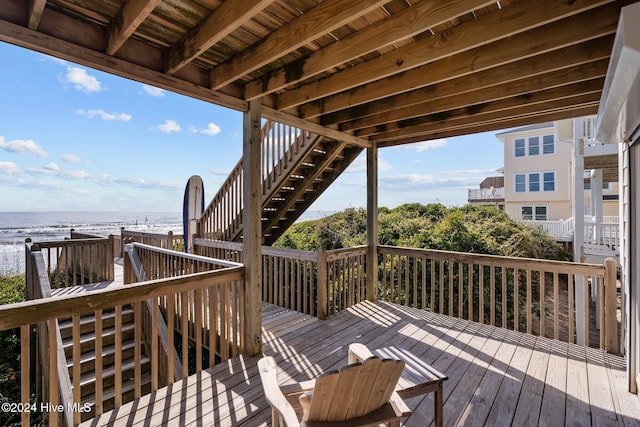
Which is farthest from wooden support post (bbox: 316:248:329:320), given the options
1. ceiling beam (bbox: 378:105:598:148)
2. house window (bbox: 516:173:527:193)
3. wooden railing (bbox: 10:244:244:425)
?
house window (bbox: 516:173:527:193)

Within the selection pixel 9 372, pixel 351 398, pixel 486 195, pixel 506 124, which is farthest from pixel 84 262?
pixel 486 195

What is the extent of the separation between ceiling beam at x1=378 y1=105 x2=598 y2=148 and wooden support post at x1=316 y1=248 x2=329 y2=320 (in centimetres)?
210

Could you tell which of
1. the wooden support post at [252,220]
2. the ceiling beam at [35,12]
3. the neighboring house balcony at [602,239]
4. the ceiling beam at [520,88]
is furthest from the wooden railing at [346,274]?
the neighboring house balcony at [602,239]

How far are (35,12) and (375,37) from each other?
6.36ft

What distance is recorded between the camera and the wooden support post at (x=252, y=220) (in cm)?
289

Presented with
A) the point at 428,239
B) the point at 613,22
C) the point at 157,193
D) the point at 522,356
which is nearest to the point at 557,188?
the point at 428,239

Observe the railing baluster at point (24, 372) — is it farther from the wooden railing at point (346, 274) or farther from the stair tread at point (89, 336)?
the wooden railing at point (346, 274)

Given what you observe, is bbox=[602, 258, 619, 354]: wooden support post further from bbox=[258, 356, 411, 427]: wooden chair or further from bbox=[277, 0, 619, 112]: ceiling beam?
bbox=[258, 356, 411, 427]: wooden chair

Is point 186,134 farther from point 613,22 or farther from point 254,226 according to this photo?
point 613,22

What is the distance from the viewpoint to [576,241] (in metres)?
6.32

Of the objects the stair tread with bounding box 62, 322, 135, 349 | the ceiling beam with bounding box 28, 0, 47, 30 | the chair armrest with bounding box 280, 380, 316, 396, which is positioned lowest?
the stair tread with bounding box 62, 322, 135, 349

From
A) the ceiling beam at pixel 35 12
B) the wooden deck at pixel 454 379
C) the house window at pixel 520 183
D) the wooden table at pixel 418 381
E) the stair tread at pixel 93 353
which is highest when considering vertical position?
the house window at pixel 520 183

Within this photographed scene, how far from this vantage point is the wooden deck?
2.03 m

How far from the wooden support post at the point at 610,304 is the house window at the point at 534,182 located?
41.3ft
